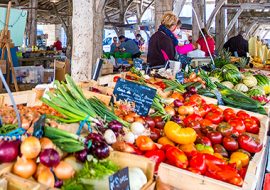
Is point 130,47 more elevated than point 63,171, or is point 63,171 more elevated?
point 130,47

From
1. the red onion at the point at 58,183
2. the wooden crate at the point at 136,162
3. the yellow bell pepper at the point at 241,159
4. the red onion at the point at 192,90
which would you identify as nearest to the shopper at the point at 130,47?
the red onion at the point at 192,90

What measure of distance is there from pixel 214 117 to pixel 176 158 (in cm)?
100

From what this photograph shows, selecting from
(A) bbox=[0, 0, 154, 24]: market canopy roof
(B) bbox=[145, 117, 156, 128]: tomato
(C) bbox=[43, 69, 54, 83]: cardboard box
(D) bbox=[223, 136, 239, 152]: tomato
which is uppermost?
(A) bbox=[0, 0, 154, 24]: market canopy roof

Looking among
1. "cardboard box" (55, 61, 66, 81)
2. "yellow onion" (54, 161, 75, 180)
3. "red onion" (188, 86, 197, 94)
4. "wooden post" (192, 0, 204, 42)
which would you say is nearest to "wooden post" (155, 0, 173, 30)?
"cardboard box" (55, 61, 66, 81)

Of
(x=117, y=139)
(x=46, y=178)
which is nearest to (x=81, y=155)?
(x=46, y=178)

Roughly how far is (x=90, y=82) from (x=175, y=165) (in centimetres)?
143

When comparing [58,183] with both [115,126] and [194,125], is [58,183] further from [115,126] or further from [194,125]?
[194,125]

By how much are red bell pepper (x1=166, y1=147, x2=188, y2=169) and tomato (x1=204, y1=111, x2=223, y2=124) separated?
0.91 meters

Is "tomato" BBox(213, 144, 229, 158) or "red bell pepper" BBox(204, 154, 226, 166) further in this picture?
"tomato" BBox(213, 144, 229, 158)

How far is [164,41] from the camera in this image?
4543mm

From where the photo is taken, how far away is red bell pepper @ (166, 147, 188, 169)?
179 centimetres

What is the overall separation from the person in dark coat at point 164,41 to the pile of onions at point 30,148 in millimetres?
3398

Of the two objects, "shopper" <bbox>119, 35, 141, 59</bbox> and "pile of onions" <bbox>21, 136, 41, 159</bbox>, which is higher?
"shopper" <bbox>119, 35, 141, 59</bbox>

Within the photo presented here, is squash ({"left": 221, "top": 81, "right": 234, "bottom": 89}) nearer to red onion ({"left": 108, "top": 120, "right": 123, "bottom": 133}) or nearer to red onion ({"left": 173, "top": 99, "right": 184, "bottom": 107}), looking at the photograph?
red onion ({"left": 173, "top": 99, "right": 184, "bottom": 107})
